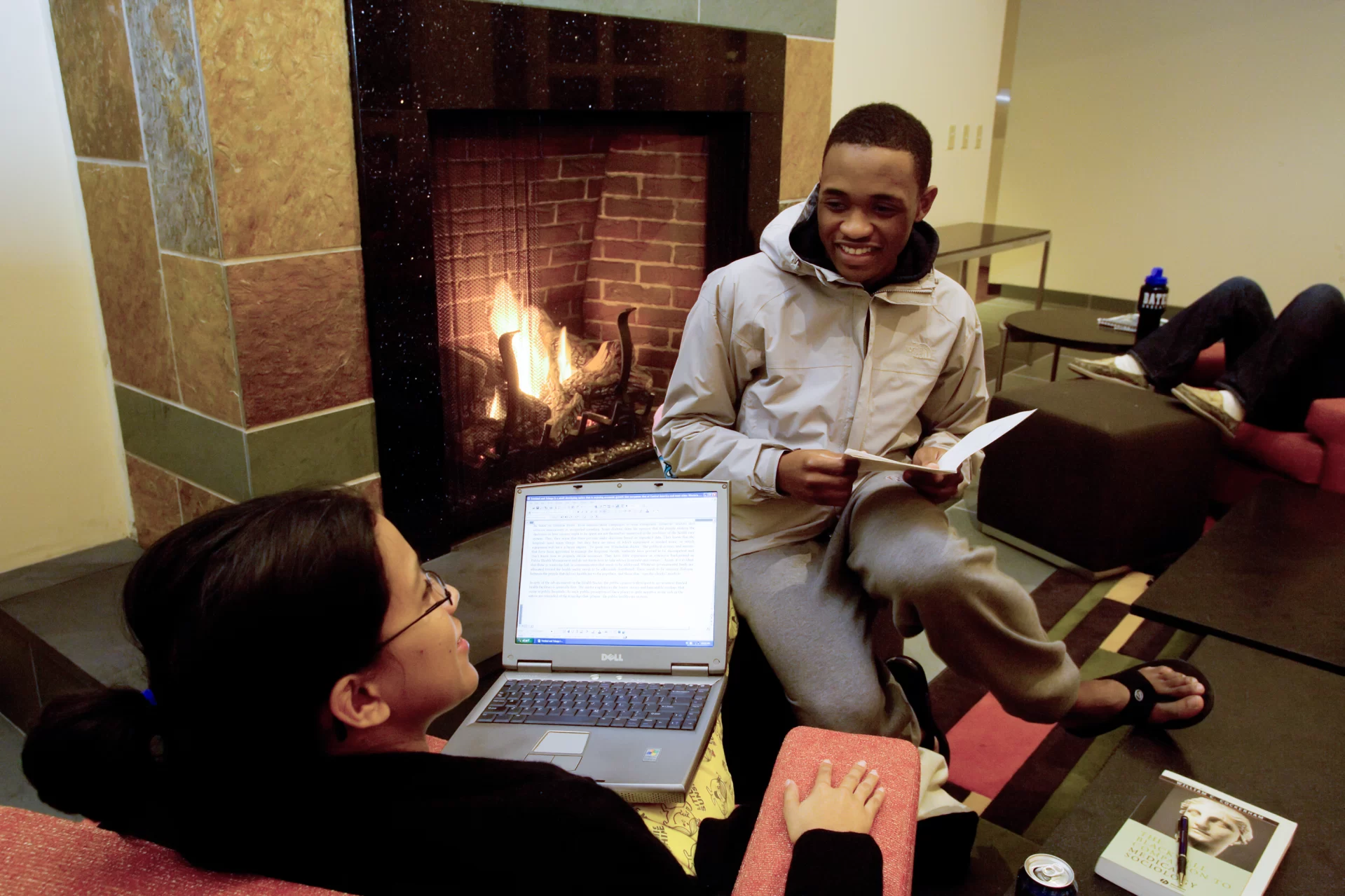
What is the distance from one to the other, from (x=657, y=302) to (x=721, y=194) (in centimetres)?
36

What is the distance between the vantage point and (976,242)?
3.71m

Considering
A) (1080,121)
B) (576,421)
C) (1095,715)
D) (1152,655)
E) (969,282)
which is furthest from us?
(1080,121)

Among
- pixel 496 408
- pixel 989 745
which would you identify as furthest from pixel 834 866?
pixel 496 408

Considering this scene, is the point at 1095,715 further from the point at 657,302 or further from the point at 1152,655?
the point at 657,302

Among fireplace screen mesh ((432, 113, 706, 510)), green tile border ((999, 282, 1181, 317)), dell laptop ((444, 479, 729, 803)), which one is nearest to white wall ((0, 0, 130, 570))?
fireplace screen mesh ((432, 113, 706, 510))

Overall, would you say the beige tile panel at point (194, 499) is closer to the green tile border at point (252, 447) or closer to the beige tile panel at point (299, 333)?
the green tile border at point (252, 447)

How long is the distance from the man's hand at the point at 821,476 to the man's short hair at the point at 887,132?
489 mm

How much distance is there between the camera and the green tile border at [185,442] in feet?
5.55

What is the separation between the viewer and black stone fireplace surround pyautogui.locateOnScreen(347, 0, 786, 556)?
1697mm

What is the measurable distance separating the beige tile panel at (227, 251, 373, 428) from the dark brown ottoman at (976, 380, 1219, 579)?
166 centimetres

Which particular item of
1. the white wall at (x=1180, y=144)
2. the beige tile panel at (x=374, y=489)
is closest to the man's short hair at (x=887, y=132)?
the beige tile panel at (x=374, y=489)

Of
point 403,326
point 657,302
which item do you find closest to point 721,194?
point 657,302

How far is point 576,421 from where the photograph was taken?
2.50 metres

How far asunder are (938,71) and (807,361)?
2559mm
